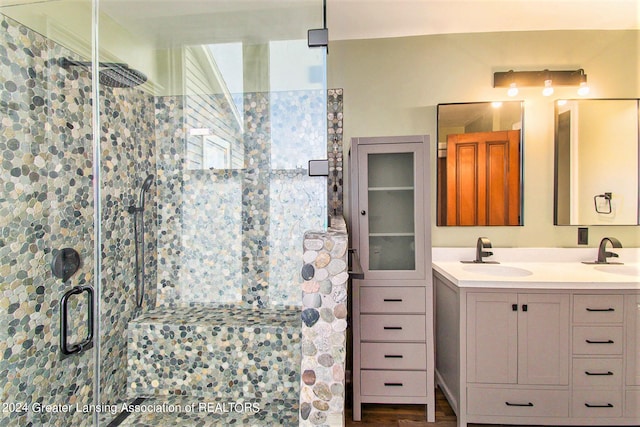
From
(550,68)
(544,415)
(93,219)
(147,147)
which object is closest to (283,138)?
(147,147)

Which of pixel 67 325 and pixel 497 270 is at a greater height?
pixel 497 270

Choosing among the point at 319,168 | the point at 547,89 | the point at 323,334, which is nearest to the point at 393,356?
the point at 323,334

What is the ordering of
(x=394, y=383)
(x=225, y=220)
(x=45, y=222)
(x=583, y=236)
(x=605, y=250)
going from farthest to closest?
(x=583, y=236)
(x=605, y=250)
(x=225, y=220)
(x=394, y=383)
(x=45, y=222)

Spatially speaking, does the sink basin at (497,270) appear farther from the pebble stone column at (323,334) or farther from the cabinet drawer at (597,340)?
the pebble stone column at (323,334)

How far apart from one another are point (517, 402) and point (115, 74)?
2914 millimetres

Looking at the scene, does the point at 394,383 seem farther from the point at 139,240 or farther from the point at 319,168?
the point at 139,240

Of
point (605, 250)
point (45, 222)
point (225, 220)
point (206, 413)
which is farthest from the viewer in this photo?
point (605, 250)

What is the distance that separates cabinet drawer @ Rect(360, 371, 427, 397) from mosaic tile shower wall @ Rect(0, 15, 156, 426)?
1.42 m

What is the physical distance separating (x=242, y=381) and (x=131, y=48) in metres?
2.07

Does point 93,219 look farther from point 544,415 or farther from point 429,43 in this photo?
point 544,415

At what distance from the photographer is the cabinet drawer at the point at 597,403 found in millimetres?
1523

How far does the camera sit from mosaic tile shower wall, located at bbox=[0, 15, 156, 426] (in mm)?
1088

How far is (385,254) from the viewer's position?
1.77 meters

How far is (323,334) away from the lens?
988mm
